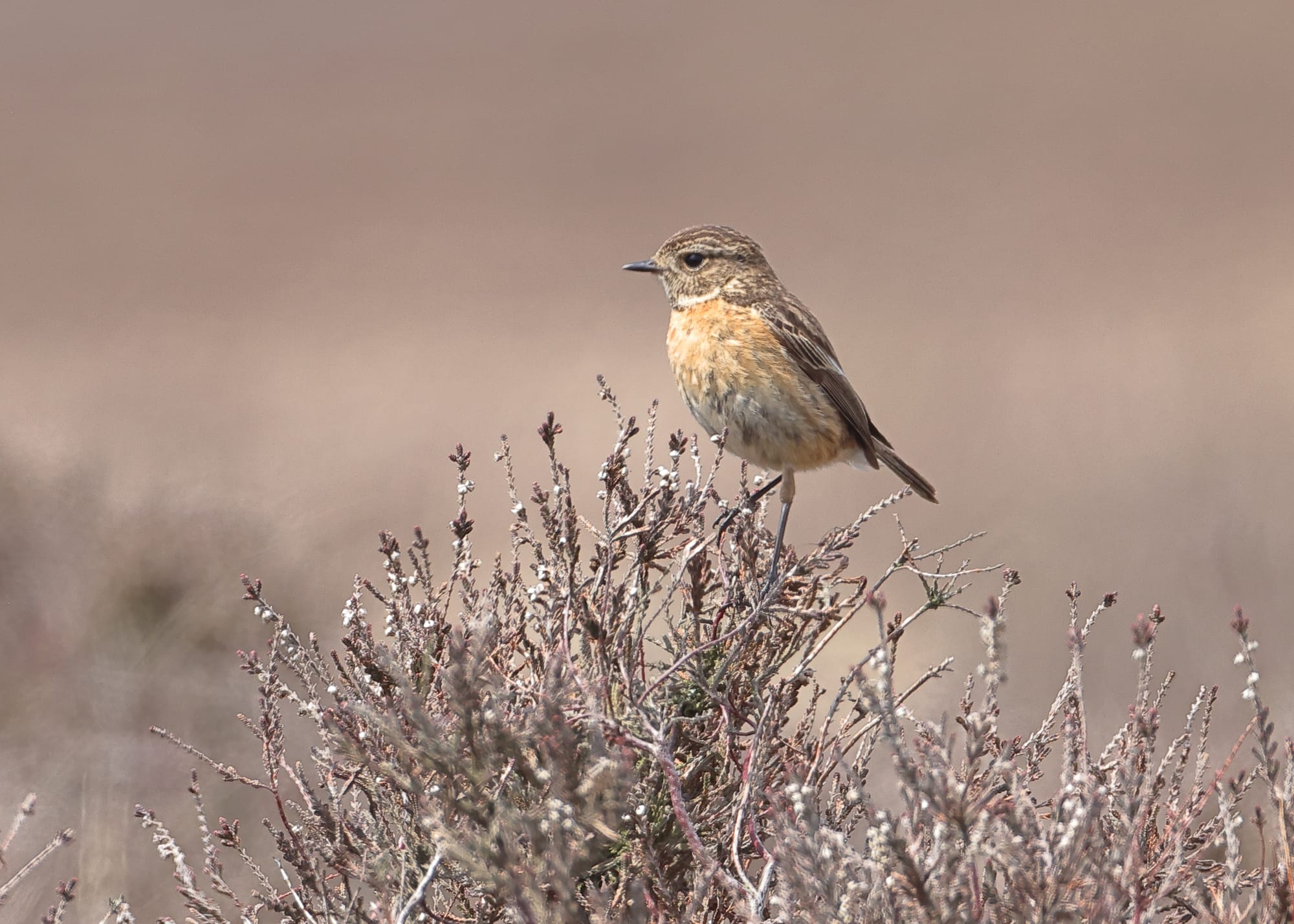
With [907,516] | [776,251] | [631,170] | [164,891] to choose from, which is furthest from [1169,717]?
[631,170]

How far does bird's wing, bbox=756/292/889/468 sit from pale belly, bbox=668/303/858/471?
5cm

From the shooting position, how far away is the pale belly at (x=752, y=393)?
449 centimetres

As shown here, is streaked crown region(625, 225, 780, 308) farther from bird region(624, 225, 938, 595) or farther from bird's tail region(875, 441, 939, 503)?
bird's tail region(875, 441, 939, 503)

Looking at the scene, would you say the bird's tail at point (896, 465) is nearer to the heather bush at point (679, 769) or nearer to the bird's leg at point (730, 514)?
the bird's leg at point (730, 514)

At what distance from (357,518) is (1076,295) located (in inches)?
849

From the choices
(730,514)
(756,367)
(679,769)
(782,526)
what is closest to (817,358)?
(756,367)

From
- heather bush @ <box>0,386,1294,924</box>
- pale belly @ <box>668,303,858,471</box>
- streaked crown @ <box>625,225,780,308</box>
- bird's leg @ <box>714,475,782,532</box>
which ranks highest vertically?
streaked crown @ <box>625,225,780,308</box>

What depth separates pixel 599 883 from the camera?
2.79 m

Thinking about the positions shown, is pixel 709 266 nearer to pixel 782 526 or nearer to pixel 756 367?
pixel 756 367

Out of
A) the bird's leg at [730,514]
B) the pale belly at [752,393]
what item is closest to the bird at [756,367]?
the pale belly at [752,393]

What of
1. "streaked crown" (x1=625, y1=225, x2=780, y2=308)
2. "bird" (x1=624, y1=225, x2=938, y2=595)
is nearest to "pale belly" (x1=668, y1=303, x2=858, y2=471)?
"bird" (x1=624, y1=225, x2=938, y2=595)

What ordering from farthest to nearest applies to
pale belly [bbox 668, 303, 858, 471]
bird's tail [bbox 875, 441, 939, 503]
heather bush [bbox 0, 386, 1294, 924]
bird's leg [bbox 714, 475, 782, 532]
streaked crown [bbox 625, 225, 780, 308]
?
streaked crown [bbox 625, 225, 780, 308], bird's tail [bbox 875, 441, 939, 503], pale belly [bbox 668, 303, 858, 471], bird's leg [bbox 714, 475, 782, 532], heather bush [bbox 0, 386, 1294, 924]

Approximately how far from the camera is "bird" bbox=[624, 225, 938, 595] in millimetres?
4508

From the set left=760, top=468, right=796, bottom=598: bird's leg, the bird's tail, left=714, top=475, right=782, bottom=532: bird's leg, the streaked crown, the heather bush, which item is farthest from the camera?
the streaked crown
